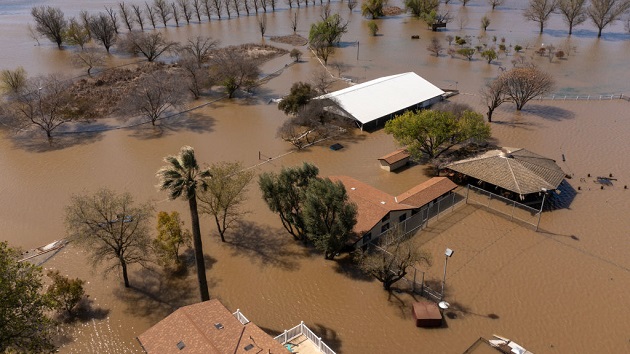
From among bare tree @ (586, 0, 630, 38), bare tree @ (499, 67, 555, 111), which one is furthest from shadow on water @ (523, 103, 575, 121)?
bare tree @ (586, 0, 630, 38)

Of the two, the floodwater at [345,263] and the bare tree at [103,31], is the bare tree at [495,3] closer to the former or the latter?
the floodwater at [345,263]

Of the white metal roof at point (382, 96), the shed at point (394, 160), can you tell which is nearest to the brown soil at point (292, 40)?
the white metal roof at point (382, 96)

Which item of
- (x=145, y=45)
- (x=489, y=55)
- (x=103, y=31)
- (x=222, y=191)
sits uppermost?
(x=103, y=31)

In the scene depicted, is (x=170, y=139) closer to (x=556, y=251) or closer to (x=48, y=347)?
(x=48, y=347)

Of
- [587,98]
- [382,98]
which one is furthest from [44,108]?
[587,98]

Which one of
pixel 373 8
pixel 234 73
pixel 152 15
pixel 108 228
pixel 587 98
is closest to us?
pixel 108 228

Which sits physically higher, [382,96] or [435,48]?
[435,48]

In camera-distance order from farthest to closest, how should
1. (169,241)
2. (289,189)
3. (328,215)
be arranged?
(289,189) < (169,241) < (328,215)

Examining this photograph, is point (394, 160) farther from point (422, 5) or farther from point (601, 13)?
Result: point (422, 5)

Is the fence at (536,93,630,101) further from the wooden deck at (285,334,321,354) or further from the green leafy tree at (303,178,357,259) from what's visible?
the wooden deck at (285,334,321,354)
